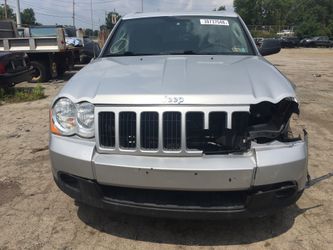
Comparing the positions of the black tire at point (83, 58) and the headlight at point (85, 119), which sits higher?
the headlight at point (85, 119)

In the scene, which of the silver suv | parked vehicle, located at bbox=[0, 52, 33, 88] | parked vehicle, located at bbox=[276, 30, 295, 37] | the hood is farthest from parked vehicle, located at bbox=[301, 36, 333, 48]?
the silver suv

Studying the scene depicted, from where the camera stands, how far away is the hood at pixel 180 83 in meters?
2.85

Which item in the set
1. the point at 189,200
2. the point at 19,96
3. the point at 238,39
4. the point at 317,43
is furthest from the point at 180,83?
the point at 317,43

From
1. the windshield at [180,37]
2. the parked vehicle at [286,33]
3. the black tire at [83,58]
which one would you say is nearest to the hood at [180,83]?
the windshield at [180,37]

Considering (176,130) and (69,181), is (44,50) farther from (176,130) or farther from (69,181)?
(176,130)

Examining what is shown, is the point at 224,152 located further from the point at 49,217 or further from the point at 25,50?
the point at 25,50

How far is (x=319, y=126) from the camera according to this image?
6812 mm

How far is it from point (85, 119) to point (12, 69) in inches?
293

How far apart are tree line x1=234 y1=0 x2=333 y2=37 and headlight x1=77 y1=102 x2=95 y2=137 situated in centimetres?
6797

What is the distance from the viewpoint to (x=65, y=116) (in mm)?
3148

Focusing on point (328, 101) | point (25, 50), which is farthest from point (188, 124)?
point (25, 50)

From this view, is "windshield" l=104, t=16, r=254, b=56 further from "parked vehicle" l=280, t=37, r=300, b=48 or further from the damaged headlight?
"parked vehicle" l=280, t=37, r=300, b=48

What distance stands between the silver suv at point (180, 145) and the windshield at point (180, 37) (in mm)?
1171

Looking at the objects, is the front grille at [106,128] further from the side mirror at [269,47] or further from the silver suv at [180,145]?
the side mirror at [269,47]
